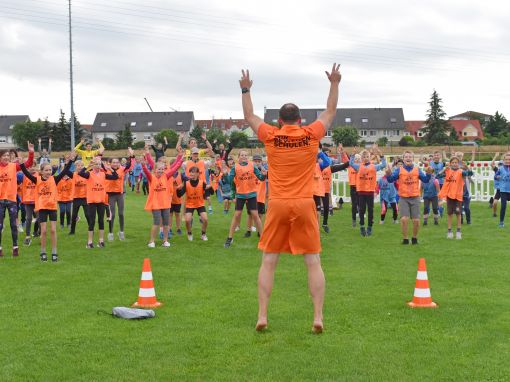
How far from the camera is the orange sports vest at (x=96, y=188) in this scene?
42.6 ft

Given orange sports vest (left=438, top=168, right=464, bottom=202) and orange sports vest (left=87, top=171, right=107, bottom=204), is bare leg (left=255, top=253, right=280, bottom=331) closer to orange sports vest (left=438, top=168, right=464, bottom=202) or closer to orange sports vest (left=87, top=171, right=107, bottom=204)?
orange sports vest (left=87, top=171, right=107, bottom=204)

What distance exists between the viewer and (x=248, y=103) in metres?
6.38

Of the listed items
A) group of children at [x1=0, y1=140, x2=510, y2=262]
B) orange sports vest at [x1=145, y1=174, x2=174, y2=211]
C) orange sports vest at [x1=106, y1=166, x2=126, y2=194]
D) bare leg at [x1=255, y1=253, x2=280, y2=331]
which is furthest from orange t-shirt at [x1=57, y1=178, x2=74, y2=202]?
bare leg at [x1=255, y1=253, x2=280, y2=331]

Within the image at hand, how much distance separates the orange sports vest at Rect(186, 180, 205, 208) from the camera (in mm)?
13859

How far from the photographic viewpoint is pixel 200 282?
931 cm

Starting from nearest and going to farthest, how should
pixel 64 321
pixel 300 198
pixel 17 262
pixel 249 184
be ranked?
pixel 300 198 < pixel 64 321 < pixel 17 262 < pixel 249 184

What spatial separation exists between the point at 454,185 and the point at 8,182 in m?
9.72

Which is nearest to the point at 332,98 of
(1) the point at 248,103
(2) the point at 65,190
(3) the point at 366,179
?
(1) the point at 248,103

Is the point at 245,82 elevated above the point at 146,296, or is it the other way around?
the point at 245,82

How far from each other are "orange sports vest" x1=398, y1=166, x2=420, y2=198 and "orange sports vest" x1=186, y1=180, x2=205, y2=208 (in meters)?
4.38

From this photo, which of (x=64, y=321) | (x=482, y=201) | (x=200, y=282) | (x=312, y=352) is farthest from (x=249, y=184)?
(x=482, y=201)

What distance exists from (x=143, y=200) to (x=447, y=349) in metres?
23.0

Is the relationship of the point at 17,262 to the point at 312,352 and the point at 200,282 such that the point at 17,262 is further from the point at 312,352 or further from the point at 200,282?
the point at 312,352

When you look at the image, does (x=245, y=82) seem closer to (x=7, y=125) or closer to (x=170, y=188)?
(x=170, y=188)
